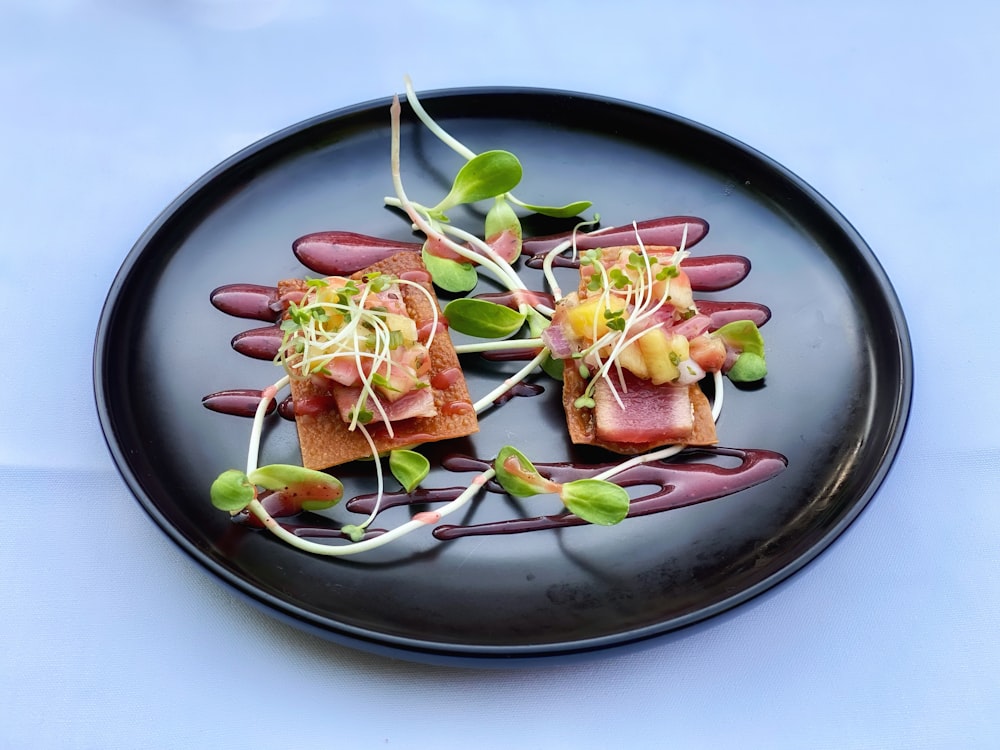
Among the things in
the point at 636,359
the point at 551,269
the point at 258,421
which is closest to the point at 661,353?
the point at 636,359

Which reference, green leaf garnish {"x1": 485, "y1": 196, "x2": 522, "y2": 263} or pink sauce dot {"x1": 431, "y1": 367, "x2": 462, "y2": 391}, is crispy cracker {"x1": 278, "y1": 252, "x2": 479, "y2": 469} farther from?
green leaf garnish {"x1": 485, "y1": 196, "x2": 522, "y2": 263}

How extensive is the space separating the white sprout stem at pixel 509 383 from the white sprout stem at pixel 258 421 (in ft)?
1.89

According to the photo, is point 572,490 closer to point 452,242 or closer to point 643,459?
point 643,459

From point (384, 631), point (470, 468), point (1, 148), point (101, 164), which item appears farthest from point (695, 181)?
point (1, 148)

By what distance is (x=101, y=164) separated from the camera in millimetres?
3549

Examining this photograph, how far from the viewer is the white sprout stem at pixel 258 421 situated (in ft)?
8.45

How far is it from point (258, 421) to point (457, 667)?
0.88 m

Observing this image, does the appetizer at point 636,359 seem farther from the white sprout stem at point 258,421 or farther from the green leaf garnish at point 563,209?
the white sprout stem at point 258,421

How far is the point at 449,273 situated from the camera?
9.80 feet

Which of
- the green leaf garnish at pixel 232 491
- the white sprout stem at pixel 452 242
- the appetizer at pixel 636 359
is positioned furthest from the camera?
the white sprout stem at pixel 452 242

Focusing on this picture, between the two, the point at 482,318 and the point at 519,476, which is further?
the point at 482,318

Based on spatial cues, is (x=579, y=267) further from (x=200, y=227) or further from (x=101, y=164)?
(x=101, y=164)

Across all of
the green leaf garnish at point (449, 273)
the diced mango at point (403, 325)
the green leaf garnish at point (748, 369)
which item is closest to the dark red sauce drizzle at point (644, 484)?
the green leaf garnish at point (748, 369)

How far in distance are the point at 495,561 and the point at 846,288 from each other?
4.77ft
